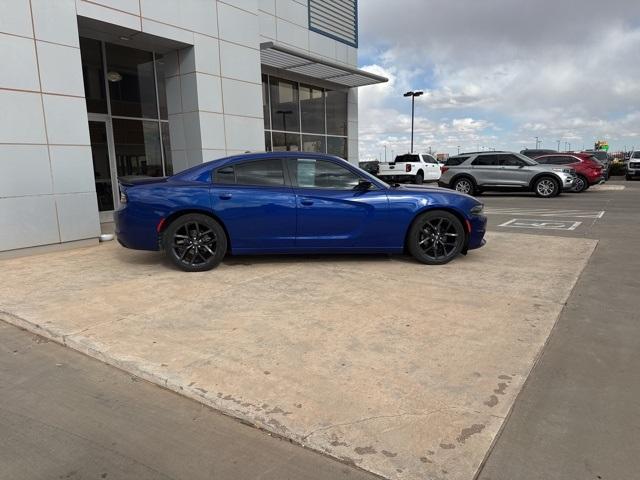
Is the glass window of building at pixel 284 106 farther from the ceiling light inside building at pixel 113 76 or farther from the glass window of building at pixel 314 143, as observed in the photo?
the ceiling light inside building at pixel 113 76

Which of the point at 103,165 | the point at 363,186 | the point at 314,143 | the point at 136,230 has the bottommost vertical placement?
the point at 136,230

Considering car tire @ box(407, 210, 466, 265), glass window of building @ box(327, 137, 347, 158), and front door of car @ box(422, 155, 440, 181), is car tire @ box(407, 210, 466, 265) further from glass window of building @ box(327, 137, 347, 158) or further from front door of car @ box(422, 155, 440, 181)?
front door of car @ box(422, 155, 440, 181)

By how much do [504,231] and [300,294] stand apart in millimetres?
5798

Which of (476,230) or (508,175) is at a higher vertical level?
(508,175)

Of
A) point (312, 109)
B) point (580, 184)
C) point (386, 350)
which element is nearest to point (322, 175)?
point (386, 350)

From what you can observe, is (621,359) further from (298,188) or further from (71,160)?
(71,160)

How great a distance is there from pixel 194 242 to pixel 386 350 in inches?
127

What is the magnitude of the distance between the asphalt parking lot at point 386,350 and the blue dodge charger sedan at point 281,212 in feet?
1.13

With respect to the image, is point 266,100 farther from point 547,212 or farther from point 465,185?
Answer: point 547,212

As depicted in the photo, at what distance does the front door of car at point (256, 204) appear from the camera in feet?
19.4

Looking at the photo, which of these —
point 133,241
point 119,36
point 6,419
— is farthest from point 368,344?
point 119,36

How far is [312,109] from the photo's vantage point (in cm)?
1822

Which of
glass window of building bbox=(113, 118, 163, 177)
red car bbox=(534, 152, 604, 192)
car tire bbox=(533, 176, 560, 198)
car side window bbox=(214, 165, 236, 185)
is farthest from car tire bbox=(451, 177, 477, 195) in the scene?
car side window bbox=(214, 165, 236, 185)

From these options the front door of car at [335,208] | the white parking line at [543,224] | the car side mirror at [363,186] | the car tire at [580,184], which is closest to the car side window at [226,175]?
the front door of car at [335,208]
